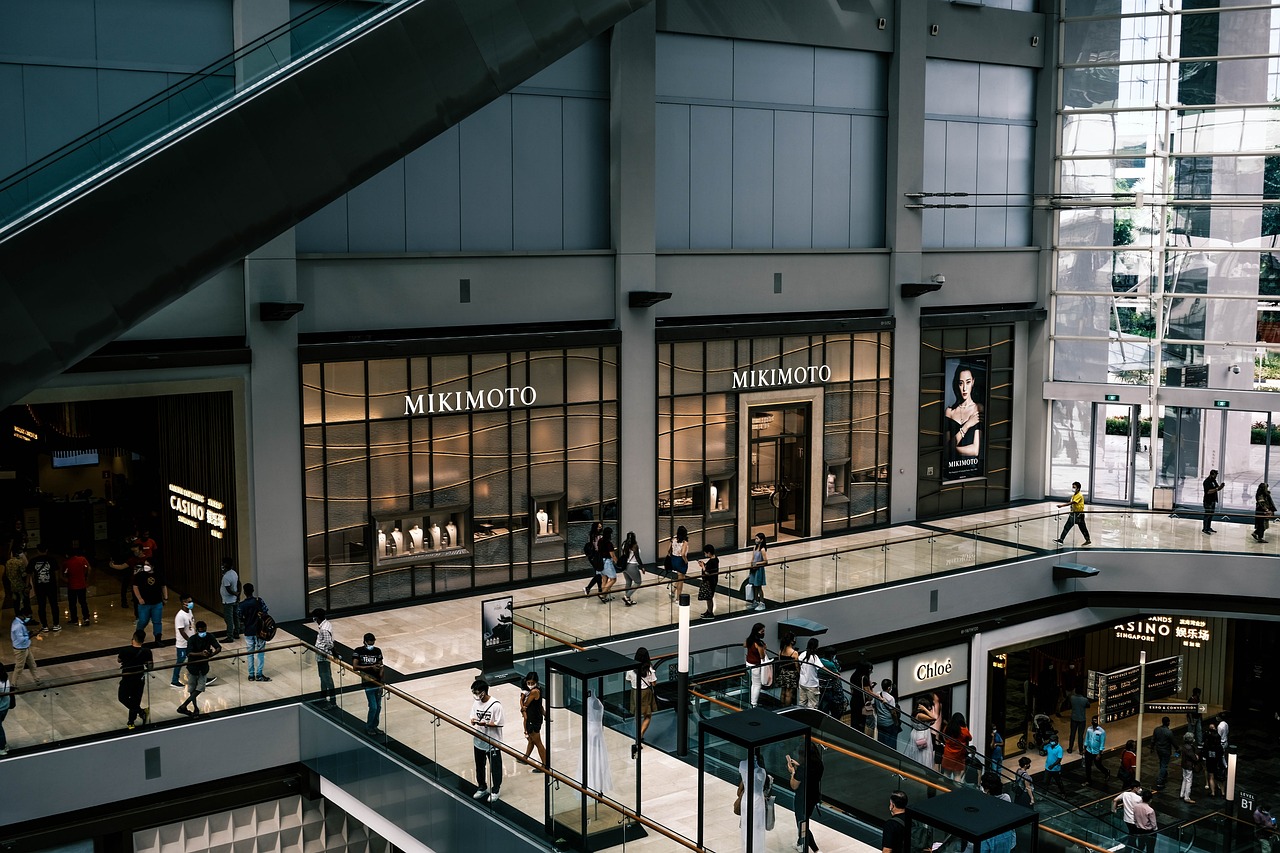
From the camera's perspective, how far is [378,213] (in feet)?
78.3

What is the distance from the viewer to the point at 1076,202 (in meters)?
34.4

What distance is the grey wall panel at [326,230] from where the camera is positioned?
2311 centimetres

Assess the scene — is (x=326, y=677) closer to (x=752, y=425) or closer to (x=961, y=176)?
(x=752, y=425)

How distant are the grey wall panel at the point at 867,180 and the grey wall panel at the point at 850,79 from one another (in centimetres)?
44

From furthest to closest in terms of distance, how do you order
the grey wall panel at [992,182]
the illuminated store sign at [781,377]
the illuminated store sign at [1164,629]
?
the grey wall panel at [992,182]
the illuminated store sign at [1164,629]
the illuminated store sign at [781,377]

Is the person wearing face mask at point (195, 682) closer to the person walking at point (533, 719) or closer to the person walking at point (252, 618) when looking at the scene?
the person walking at point (252, 618)

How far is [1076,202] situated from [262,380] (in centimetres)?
2219

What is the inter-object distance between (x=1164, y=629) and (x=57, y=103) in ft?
86.8

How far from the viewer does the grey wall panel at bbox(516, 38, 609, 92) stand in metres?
25.6

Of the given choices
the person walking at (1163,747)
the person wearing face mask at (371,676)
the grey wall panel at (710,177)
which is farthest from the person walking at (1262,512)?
the person wearing face mask at (371,676)

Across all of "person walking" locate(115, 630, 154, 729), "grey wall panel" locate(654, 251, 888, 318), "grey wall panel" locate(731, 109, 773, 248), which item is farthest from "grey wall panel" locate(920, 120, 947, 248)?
"person walking" locate(115, 630, 154, 729)

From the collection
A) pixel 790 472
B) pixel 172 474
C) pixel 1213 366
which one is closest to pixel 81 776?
pixel 172 474

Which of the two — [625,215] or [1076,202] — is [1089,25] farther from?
[625,215]

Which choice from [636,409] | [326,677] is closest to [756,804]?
[326,677]
